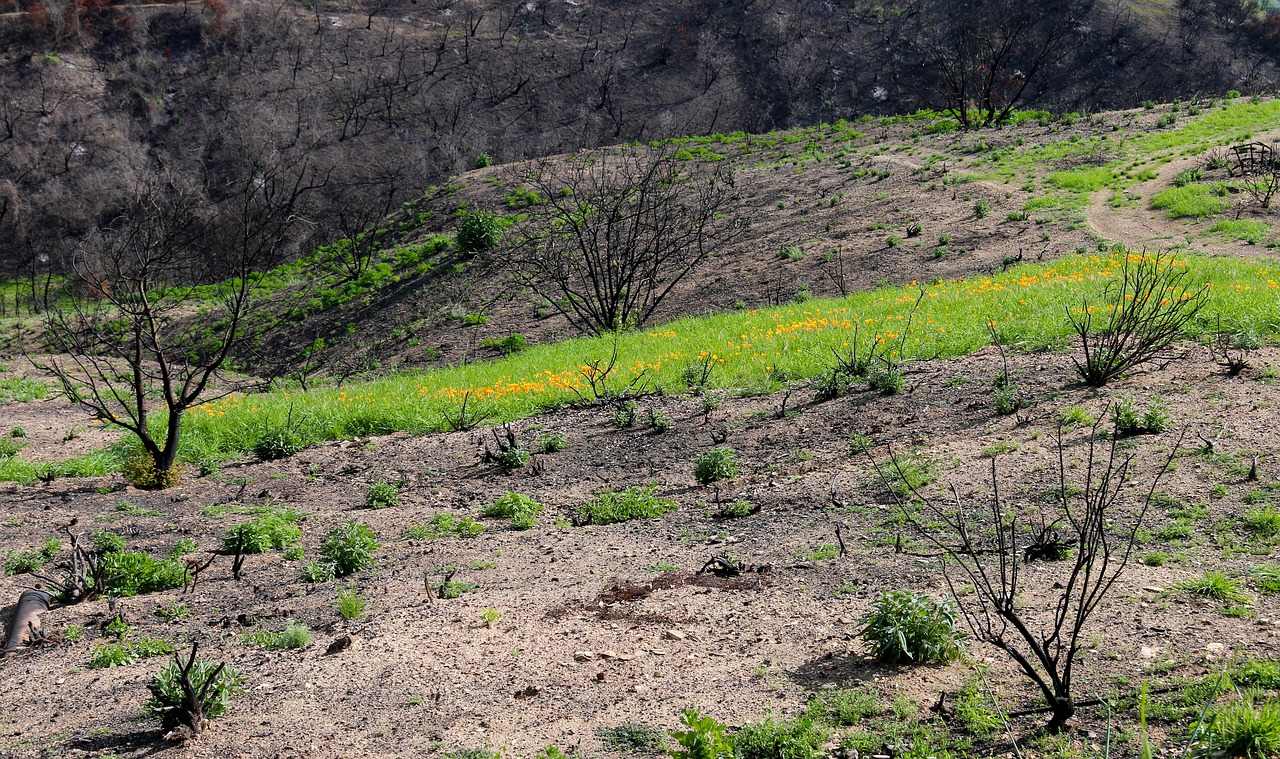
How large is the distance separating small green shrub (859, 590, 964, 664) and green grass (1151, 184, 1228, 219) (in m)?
17.7

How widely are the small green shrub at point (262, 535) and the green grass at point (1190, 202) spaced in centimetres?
1854

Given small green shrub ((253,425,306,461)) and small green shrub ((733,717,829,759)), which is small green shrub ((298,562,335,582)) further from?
small green shrub ((253,425,306,461))

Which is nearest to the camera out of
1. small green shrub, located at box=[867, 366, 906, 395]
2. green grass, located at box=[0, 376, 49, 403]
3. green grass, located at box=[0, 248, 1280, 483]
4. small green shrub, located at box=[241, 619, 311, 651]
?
small green shrub, located at box=[241, 619, 311, 651]

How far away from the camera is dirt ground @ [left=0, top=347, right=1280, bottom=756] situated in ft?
13.2

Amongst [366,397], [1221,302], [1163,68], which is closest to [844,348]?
[1221,302]

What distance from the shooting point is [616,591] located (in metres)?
5.45

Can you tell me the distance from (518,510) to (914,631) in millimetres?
3937

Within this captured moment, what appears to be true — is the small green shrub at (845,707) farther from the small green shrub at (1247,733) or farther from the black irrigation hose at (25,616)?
the black irrigation hose at (25,616)

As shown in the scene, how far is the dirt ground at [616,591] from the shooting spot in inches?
158

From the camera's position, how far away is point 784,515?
675 centimetres

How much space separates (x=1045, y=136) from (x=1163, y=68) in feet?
112

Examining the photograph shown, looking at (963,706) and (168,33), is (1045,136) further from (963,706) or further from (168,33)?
(168,33)

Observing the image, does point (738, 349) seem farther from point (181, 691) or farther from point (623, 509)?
point (181, 691)

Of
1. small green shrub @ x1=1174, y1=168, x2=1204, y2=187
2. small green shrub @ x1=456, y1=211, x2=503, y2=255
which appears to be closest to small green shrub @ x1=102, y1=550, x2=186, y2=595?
small green shrub @ x1=456, y1=211, x2=503, y2=255
